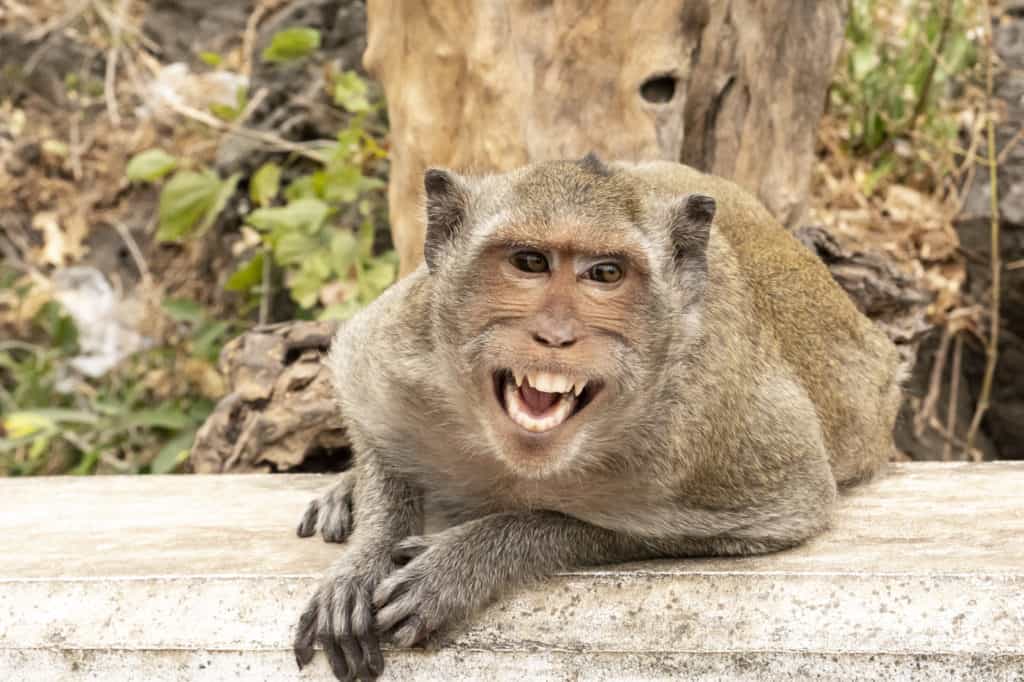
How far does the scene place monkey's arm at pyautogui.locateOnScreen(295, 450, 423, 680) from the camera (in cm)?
356

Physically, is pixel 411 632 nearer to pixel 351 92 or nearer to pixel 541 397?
pixel 541 397

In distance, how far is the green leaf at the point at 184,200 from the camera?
8.40m

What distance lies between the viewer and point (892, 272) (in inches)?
251

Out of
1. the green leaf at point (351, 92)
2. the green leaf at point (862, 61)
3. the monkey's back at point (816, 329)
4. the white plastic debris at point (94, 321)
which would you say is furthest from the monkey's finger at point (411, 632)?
the green leaf at point (862, 61)

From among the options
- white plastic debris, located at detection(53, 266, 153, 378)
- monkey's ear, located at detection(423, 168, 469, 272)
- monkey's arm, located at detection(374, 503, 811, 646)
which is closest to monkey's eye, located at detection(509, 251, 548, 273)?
monkey's ear, located at detection(423, 168, 469, 272)

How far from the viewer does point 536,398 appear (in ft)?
11.0

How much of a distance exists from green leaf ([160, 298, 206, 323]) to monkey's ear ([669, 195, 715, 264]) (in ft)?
20.6

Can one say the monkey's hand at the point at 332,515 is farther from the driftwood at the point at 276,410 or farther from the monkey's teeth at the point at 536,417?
the driftwood at the point at 276,410

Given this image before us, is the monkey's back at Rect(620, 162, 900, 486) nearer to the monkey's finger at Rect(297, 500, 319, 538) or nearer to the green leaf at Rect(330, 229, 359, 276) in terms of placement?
the monkey's finger at Rect(297, 500, 319, 538)

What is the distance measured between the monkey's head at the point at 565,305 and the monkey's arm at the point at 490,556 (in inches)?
12.2

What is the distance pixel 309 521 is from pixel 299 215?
3662 mm

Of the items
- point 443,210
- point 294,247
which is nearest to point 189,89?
point 294,247

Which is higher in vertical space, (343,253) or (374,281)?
(343,253)

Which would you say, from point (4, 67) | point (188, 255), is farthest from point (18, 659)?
point (4, 67)
